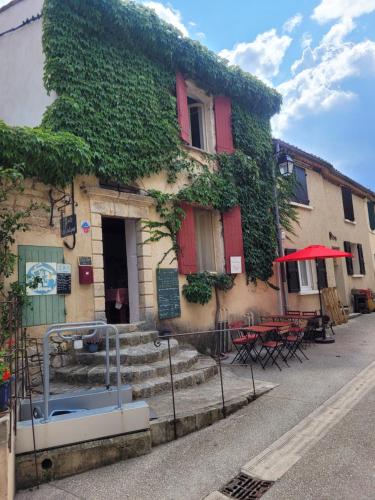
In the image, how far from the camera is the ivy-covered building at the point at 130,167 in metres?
6.49

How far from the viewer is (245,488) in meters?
3.10

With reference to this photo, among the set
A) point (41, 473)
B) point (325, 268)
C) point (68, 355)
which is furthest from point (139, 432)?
point (325, 268)

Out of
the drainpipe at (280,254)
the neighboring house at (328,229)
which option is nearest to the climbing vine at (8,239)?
the drainpipe at (280,254)

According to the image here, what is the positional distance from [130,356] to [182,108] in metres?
6.08

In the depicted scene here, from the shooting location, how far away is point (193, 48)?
9250 mm

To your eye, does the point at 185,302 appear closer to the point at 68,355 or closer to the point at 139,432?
the point at 68,355

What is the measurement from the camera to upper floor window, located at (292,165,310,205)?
12.8 metres

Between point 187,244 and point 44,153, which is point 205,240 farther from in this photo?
point 44,153

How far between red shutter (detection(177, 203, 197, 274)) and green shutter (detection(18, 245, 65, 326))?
2750mm

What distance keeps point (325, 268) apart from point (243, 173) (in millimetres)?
5369

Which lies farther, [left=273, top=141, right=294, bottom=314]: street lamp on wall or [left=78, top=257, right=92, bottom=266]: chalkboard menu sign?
[left=273, top=141, right=294, bottom=314]: street lamp on wall

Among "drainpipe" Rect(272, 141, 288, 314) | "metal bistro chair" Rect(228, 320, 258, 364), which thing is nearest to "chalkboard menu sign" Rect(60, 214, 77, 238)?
"metal bistro chair" Rect(228, 320, 258, 364)

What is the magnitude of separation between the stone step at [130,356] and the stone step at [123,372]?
0.11m

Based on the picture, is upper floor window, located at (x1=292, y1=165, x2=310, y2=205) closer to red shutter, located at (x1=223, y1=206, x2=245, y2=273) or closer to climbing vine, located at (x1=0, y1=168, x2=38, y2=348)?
red shutter, located at (x1=223, y1=206, x2=245, y2=273)
